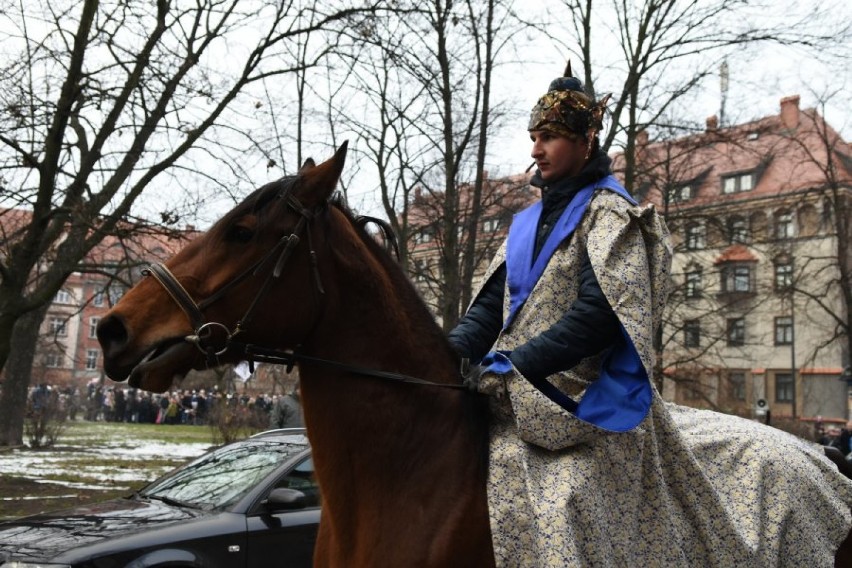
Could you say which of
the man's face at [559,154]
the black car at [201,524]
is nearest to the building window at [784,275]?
the black car at [201,524]

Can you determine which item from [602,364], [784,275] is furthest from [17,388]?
[784,275]

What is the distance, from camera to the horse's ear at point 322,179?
2.91 metres

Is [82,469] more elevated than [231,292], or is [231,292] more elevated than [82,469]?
[231,292]

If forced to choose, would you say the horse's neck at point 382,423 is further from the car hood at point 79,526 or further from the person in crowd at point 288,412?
the person in crowd at point 288,412

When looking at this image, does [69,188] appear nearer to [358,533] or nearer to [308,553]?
[308,553]

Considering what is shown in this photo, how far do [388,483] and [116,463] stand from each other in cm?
1747

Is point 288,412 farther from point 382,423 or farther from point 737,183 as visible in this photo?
point 737,183

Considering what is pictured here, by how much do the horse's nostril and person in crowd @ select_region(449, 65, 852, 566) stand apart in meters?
1.28

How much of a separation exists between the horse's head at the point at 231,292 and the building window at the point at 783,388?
2173 inches

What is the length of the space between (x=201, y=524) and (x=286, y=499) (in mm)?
703

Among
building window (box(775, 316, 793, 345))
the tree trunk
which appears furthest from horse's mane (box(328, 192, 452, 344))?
building window (box(775, 316, 793, 345))

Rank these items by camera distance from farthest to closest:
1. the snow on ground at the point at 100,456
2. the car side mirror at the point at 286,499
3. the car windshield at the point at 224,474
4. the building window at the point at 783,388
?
the building window at the point at 783,388 → the snow on ground at the point at 100,456 → the car windshield at the point at 224,474 → the car side mirror at the point at 286,499

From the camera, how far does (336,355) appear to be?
2.91 m

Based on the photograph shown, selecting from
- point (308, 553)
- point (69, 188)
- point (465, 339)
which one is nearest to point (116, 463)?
point (69, 188)
